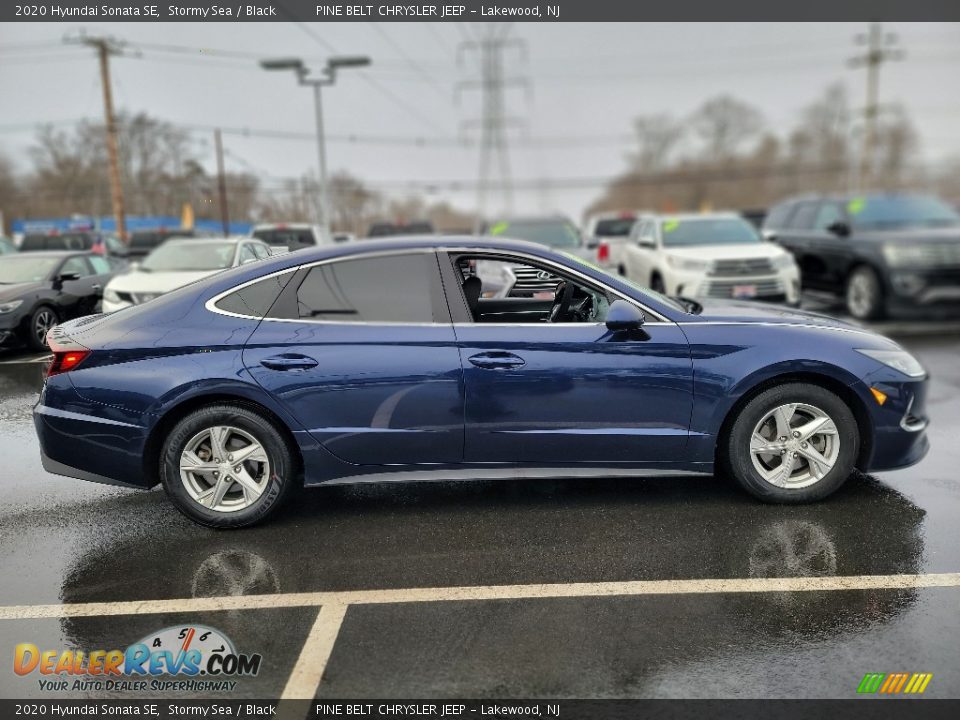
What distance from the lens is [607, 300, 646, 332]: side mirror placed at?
3996 mm

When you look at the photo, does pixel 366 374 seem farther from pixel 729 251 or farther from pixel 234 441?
pixel 729 251

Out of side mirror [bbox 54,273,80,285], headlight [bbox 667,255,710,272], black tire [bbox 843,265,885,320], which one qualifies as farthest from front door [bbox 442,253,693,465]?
black tire [bbox 843,265,885,320]

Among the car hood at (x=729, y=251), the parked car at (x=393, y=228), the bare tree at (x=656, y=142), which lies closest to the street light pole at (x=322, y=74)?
the parked car at (x=393, y=228)

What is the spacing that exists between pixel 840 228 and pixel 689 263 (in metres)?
2.45

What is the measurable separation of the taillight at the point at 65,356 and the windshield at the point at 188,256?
5.49m

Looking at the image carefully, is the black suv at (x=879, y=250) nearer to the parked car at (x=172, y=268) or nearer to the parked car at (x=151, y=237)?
the parked car at (x=172, y=268)

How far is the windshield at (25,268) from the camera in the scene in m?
7.28

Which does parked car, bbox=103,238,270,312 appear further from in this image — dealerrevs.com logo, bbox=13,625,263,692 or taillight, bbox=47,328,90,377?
dealerrevs.com logo, bbox=13,625,263,692

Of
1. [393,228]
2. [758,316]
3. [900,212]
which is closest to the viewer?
[758,316]

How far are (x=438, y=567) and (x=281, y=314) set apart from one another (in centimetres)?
162

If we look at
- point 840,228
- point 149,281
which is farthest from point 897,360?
point 840,228

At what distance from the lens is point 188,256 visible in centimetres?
1022

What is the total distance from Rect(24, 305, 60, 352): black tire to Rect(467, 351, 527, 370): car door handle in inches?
150

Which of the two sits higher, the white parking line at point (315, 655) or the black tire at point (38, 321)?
the black tire at point (38, 321)
